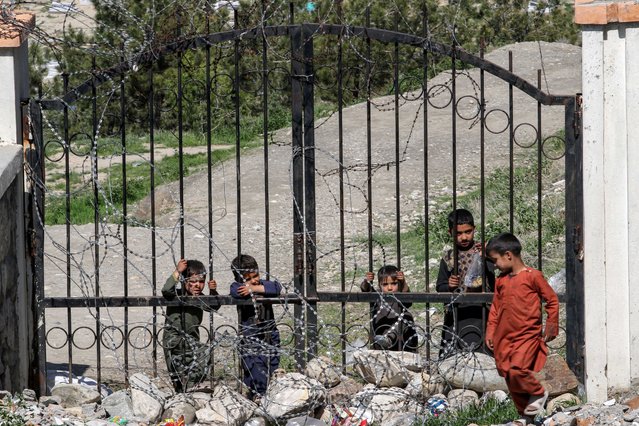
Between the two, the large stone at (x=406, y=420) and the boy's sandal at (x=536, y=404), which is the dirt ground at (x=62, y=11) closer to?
the large stone at (x=406, y=420)

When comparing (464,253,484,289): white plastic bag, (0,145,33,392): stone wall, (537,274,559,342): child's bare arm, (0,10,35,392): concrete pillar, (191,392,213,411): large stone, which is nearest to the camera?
(537,274,559,342): child's bare arm

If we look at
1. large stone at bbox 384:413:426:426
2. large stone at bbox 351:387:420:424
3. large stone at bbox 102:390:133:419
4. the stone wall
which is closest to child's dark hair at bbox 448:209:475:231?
large stone at bbox 351:387:420:424

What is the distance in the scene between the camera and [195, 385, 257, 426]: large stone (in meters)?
6.05

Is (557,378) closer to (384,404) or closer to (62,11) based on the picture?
(384,404)

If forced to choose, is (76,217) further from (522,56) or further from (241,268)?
(522,56)

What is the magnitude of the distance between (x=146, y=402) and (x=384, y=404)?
128 cm

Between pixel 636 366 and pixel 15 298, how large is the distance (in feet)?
10.9

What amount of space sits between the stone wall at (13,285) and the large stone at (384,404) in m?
1.82

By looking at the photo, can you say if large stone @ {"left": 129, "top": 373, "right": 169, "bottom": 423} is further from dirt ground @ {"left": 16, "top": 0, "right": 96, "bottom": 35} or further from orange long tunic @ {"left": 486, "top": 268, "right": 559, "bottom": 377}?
dirt ground @ {"left": 16, "top": 0, "right": 96, "bottom": 35}

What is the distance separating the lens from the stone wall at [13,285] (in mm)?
5832

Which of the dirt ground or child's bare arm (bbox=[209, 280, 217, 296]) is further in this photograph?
child's bare arm (bbox=[209, 280, 217, 296])

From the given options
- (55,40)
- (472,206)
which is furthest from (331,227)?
(55,40)

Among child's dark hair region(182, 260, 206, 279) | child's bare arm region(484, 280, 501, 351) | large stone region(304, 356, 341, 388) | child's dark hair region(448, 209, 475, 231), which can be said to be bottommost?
large stone region(304, 356, 341, 388)

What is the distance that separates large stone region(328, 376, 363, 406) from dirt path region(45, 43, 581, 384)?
1.93 metres
